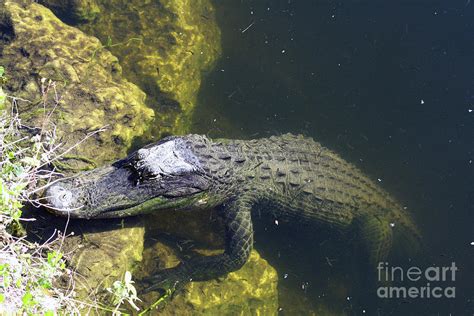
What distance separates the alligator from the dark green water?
0.33 metres

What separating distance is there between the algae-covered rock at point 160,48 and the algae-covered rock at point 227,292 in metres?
1.51

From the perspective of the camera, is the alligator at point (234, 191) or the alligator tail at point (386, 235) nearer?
the alligator at point (234, 191)

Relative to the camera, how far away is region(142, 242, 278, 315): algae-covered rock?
4.46 metres

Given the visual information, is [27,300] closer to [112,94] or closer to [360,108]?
[112,94]

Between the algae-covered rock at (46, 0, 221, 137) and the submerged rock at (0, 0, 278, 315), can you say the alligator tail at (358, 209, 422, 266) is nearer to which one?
the submerged rock at (0, 0, 278, 315)

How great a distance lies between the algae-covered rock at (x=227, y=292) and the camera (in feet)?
14.6

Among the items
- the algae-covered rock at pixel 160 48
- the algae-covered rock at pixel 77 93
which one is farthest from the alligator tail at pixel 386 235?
the algae-covered rock at pixel 77 93

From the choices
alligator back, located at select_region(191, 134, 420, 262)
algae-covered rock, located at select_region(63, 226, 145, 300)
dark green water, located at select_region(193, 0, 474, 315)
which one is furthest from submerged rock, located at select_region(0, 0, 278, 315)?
alligator back, located at select_region(191, 134, 420, 262)

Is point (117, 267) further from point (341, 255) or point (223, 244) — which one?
point (341, 255)

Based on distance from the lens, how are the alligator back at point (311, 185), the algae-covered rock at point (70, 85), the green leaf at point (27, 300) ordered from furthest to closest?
the alligator back at point (311, 185) < the algae-covered rock at point (70, 85) < the green leaf at point (27, 300)

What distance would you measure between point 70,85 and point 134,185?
132 cm

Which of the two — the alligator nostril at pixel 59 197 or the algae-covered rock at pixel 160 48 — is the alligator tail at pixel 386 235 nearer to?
the algae-covered rock at pixel 160 48

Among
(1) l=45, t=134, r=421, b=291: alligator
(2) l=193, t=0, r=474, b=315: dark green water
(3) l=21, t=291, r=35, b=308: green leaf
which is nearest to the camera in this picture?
(3) l=21, t=291, r=35, b=308: green leaf

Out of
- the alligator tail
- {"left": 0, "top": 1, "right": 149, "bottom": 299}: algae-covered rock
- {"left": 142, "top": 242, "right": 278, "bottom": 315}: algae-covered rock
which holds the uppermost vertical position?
{"left": 0, "top": 1, "right": 149, "bottom": 299}: algae-covered rock
